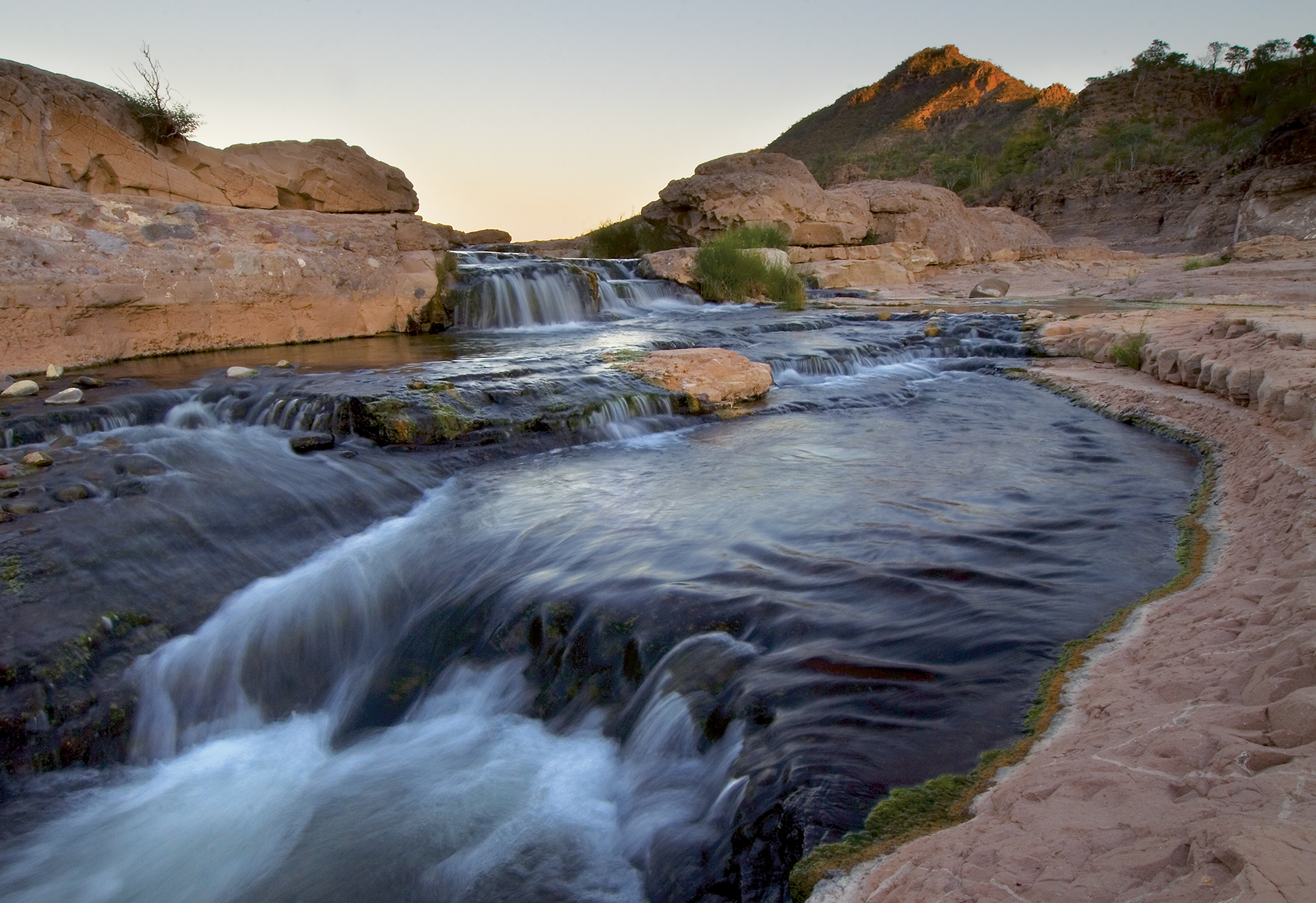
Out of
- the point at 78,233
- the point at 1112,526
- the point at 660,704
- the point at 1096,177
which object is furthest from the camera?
the point at 1096,177

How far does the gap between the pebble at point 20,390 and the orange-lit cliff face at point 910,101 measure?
53108 mm

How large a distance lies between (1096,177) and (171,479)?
94.8 ft

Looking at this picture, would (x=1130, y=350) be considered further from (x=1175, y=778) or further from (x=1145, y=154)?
(x=1145, y=154)

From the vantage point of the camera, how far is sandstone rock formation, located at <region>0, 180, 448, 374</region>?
259 inches

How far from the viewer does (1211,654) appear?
1.89m

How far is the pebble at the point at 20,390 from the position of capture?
18.4 ft

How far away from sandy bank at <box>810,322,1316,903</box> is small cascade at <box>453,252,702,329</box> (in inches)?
363

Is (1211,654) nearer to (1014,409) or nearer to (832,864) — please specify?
(832,864)

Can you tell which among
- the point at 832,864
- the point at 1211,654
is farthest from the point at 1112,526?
the point at 832,864

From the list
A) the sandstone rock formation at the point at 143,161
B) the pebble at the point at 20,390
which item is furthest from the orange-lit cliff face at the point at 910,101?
the pebble at the point at 20,390

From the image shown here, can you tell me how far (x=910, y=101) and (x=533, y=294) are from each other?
197 ft

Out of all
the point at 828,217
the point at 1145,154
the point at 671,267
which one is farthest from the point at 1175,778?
the point at 1145,154

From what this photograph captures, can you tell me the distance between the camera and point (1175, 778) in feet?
4.39

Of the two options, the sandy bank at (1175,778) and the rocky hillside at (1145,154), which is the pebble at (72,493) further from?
the rocky hillside at (1145,154)
